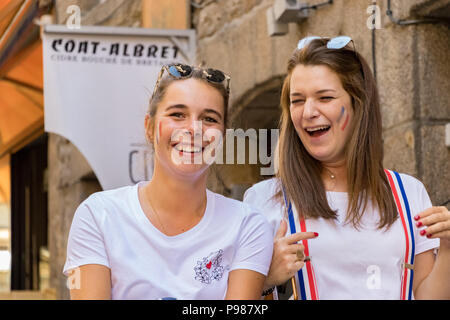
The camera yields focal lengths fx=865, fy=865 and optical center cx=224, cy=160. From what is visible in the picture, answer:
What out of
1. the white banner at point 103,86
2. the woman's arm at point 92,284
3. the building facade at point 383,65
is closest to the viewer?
the woman's arm at point 92,284

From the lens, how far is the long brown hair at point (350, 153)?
5.54 ft

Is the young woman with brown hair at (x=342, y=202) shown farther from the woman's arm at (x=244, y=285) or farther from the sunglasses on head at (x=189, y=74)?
the sunglasses on head at (x=189, y=74)

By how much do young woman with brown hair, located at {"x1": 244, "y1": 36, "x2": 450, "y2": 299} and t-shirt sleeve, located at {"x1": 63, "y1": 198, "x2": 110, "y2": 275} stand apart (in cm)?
32

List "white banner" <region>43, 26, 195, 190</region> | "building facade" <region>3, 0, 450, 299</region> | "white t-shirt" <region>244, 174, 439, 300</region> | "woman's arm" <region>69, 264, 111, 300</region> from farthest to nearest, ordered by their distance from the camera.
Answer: "white banner" <region>43, 26, 195, 190</region>
"building facade" <region>3, 0, 450, 299</region>
"white t-shirt" <region>244, 174, 439, 300</region>
"woman's arm" <region>69, 264, 111, 300</region>

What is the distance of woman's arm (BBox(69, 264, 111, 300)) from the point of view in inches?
58.4

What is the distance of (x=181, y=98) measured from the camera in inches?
63.0

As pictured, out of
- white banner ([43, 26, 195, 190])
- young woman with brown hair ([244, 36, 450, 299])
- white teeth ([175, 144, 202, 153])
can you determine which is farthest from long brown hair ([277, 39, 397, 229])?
white banner ([43, 26, 195, 190])

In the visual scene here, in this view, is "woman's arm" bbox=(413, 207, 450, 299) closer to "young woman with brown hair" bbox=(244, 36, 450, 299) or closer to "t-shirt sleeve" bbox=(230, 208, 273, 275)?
"young woman with brown hair" bbox=(244, 36, 450, 299)

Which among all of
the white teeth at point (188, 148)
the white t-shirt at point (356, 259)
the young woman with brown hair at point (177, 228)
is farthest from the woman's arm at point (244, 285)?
the white teeth at point (188, 148)

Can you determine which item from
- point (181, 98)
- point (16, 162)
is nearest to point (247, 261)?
point (181, 98)

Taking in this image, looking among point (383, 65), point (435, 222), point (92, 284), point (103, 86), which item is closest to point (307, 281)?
point (435, 222)

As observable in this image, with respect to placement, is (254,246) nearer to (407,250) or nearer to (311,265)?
(311,265)

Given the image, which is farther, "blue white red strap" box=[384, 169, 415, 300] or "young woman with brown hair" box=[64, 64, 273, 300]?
"blue white red strap" box=[384, 169, 415, 300]
